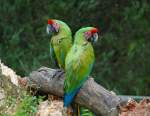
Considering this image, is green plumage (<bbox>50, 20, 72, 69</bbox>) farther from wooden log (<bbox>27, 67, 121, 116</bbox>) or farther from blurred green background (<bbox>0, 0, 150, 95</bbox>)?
blurred green background (<bbox>0, 0, 150, 95</bbox>)

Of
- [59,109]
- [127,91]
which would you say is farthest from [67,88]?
[127,91]

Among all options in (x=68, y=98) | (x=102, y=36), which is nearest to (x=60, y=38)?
(x=68, y=98)

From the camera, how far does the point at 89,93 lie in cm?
832

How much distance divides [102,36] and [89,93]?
4.99m

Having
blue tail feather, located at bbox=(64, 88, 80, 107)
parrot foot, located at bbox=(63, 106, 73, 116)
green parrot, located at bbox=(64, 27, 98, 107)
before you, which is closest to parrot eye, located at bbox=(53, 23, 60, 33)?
green parrot, located at bbox=(64, 27, 98, 107)

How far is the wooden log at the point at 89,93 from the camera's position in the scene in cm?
826

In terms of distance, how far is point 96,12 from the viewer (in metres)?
13.4

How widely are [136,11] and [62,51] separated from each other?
15.4 ft

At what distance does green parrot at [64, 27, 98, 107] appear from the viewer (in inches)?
324

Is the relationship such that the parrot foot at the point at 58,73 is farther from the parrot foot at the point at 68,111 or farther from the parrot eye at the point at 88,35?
the parrot eye at the point at 88,35

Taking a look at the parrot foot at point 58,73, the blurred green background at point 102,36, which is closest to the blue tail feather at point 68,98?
the parrot foot at point 58,73

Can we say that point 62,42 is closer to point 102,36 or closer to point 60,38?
point 60,38

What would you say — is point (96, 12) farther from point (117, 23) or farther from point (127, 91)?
point (127, 91)

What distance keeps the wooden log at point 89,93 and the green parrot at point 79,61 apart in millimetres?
89
